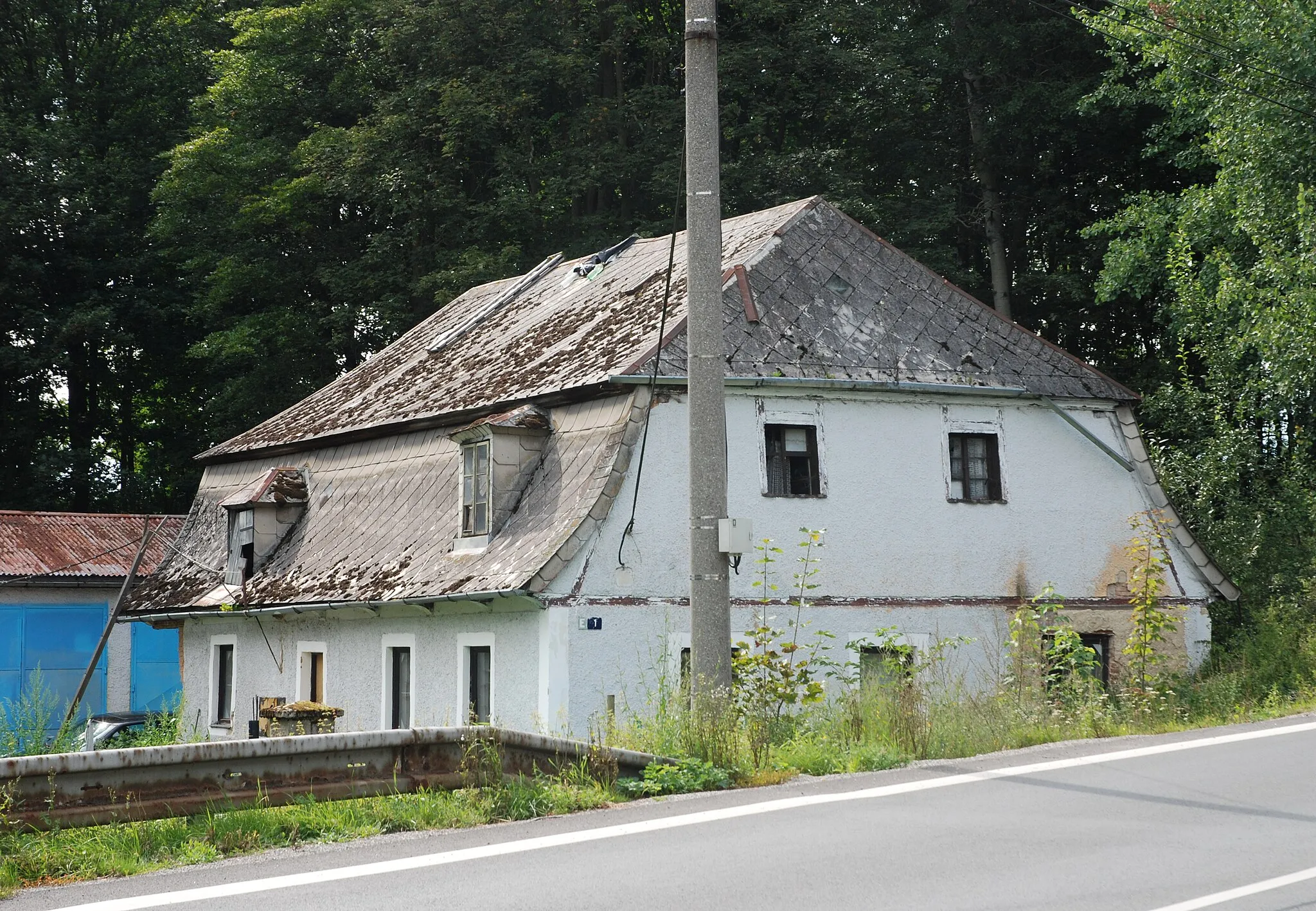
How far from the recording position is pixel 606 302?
885 inches

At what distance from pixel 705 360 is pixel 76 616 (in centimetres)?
2315

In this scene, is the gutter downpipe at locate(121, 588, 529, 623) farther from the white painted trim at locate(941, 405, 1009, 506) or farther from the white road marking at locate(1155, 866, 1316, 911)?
the white road marking at locate(1155, 866, 1316, 911)

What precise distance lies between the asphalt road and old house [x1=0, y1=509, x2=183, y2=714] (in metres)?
23.7

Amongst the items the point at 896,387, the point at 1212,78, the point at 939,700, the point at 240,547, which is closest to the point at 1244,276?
the point at 1212,78

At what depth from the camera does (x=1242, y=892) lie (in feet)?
23.5

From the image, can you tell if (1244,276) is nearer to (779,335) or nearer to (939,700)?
(779,335)

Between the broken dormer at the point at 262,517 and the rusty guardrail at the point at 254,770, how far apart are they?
593 inches

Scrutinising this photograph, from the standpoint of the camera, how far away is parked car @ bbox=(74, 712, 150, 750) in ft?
84.3

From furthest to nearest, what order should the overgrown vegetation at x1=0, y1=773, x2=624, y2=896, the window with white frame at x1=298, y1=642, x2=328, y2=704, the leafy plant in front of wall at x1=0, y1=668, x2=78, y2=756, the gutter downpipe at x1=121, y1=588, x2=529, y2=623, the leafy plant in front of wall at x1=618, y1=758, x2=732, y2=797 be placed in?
1. the window with white frame at x1=298, y1=642, x2=328, y2=704
2. the gutter downpipe at x1=121, y1=588, x2=529, y2=623
3. the leafy plant in front of wall at x1=0, y1=668, x2=78, y2=756
4. the leafy plant in front of wall at x1=618, y1=758, x2=732, y2=797
5. the overgrown vegetation at x1=0, y1=773, x2=624, y2=896

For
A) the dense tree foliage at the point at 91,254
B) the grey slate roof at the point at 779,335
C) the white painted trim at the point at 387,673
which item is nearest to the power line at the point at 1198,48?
the grey slate roof at the point at 779,335

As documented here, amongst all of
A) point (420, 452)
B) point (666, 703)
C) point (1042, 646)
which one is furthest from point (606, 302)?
point (666, 703)

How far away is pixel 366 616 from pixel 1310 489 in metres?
15.7

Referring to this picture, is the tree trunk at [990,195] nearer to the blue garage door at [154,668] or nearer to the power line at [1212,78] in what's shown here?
the power line at [1212,78]

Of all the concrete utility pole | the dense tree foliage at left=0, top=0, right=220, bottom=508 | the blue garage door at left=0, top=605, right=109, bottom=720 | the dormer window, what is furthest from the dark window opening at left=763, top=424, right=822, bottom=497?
the dense tree foliage at left=0, top=0, right=220, bottom=508
